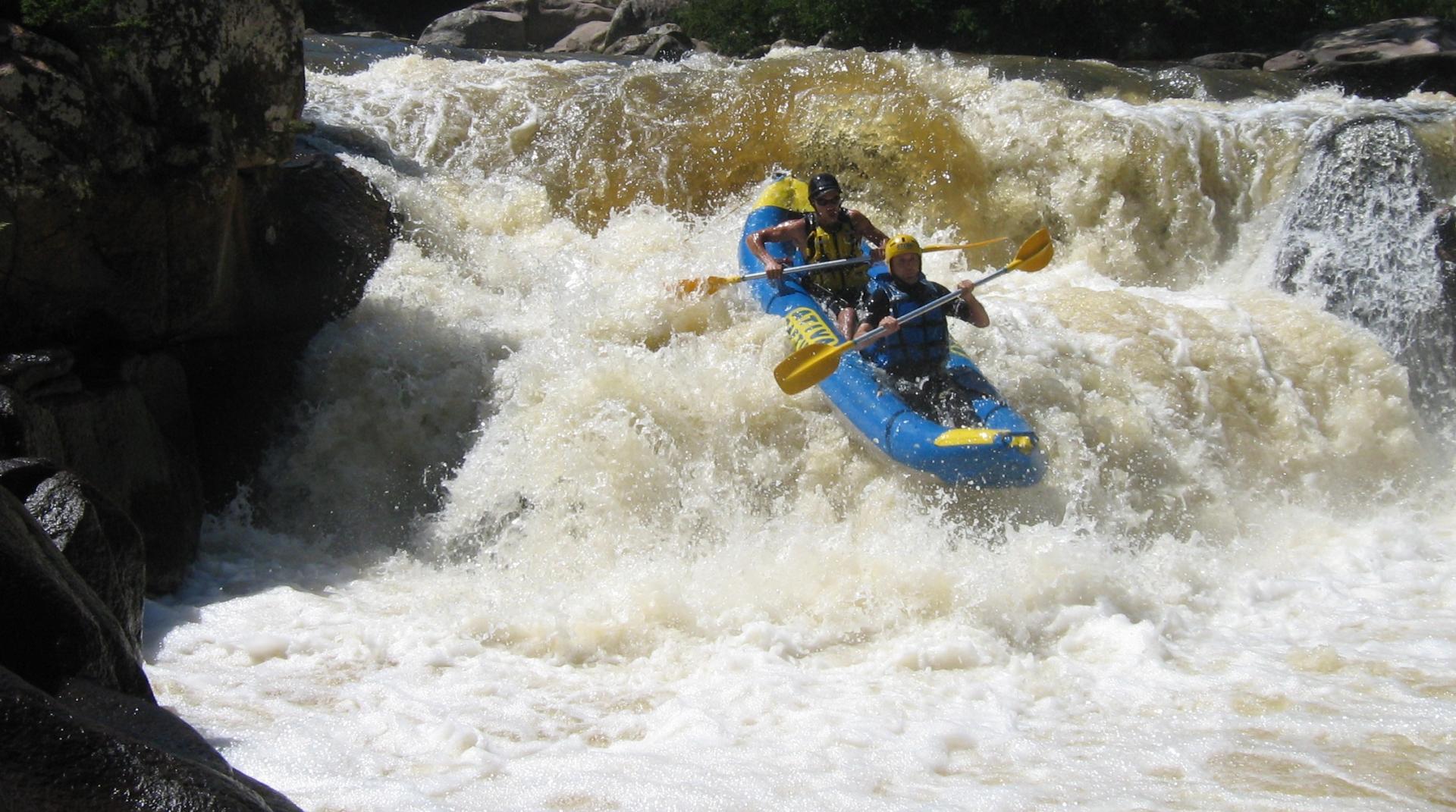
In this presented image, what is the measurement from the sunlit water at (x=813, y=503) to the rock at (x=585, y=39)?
9.10 metres

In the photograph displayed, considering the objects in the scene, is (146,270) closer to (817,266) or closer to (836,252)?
(817,266)

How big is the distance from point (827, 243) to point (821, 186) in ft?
0.96

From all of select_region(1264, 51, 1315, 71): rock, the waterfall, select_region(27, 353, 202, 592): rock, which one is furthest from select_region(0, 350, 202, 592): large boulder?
select_region(1264, 51, 1315, 71): rock

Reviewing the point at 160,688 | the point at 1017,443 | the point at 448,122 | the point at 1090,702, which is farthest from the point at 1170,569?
the point at 448,122

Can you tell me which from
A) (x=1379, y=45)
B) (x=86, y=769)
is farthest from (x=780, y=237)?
(x=1379, y=45)

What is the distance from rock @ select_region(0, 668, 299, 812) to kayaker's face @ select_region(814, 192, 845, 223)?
4.69m

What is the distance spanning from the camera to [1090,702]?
3.96m

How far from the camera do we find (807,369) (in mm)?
5492

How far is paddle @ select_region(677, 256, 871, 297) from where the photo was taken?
638cm

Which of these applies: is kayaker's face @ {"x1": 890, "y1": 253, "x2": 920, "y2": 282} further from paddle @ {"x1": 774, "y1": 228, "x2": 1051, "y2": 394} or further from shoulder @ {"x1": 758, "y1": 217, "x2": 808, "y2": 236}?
shoulder @ {"x1": 758, "y1": 217, "x2": 808, "y2": 236}

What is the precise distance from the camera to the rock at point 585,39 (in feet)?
59.8

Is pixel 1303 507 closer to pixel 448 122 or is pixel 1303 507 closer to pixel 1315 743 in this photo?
pixel 1315 743

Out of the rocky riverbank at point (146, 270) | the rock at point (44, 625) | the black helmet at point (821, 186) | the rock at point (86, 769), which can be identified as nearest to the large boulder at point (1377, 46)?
the black helmet at point (821, 186)

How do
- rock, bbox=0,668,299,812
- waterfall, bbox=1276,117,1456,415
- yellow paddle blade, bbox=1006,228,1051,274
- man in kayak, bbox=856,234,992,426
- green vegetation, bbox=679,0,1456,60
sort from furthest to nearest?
green vegetation, bbox=679,0,1456,60, waterfall, bbox=1276,117,1456,415, yellow paddle blade, bbox=1006,228,1051,274, man in kayak, bbox=856,234,992,426, rock, bbox=0,668,299,812
